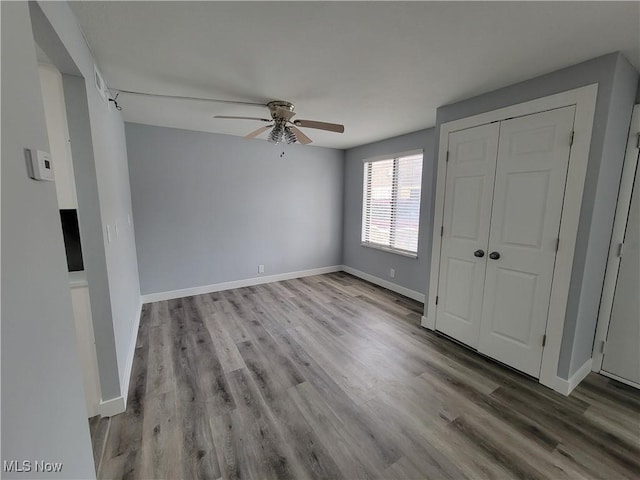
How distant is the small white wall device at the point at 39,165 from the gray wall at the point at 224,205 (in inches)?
109

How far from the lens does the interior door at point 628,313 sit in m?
2.03

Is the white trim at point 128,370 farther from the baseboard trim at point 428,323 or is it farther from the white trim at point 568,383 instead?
the white trim at point 568,383

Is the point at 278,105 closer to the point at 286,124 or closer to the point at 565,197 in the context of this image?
the point at 286,124

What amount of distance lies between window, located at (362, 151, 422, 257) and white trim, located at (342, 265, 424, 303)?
0.55m

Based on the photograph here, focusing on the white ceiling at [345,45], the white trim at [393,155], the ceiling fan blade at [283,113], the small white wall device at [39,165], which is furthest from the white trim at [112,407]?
the white trim at [393,155]

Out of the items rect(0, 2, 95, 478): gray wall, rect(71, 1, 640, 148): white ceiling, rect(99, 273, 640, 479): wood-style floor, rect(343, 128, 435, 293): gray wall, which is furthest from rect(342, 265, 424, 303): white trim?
rect(0, 2, 95, 478): gray wall

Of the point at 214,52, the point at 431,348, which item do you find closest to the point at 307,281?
the point at 431,348

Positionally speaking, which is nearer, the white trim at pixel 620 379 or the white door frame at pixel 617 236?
the white door frame at pixel 617 236

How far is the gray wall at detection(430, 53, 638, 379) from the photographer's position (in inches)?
68.6

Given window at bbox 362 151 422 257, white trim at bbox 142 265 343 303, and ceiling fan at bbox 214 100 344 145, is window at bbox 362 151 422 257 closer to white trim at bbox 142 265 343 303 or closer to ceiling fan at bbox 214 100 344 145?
white trim at bbox 142 265 343 303

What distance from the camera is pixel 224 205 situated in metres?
4.03

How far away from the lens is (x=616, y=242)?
2.07 metres

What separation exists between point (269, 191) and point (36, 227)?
11.7 feet

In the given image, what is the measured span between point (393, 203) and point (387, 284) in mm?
1326
